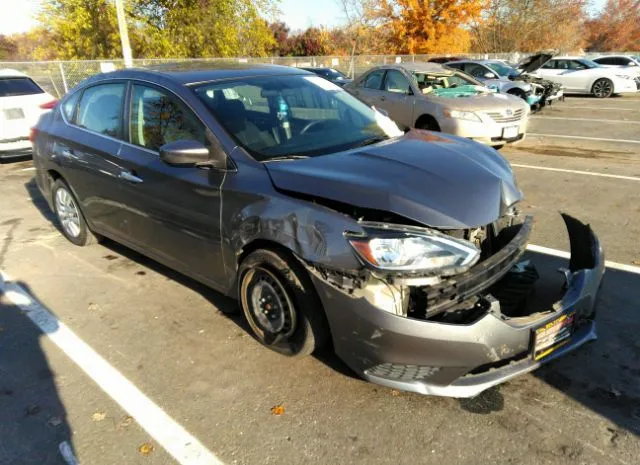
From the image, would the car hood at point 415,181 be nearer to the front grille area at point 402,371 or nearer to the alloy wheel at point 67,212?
the front grille area at point 402,371

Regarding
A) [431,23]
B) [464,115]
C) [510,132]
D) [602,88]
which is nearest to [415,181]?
[464,115]

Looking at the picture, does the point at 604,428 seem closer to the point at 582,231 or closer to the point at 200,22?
the point at 582,231

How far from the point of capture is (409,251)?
243 centimetres

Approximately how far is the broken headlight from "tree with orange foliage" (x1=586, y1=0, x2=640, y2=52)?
67931 millimetres

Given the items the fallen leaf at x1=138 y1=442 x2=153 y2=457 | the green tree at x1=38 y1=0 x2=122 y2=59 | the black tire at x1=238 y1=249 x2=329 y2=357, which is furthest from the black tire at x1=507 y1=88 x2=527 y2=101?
the green tree at x1=38 y1=0 x2=122 y2=59

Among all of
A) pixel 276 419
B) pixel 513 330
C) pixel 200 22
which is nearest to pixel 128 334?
pixel 276 419

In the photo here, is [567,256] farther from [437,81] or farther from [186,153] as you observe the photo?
[437,81]

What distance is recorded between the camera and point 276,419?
2.65 meters

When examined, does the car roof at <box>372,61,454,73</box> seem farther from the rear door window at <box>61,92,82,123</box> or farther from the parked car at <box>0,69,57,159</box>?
the rear door window at <box>61,92,82,123</box>

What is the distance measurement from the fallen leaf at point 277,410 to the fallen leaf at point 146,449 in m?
0.63

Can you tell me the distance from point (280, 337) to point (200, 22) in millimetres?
25436

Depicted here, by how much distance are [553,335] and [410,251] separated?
2.97 ft

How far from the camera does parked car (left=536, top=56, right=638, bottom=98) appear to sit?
19344 mm

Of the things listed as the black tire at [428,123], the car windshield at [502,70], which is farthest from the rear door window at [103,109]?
the car windshield at [502,70]
